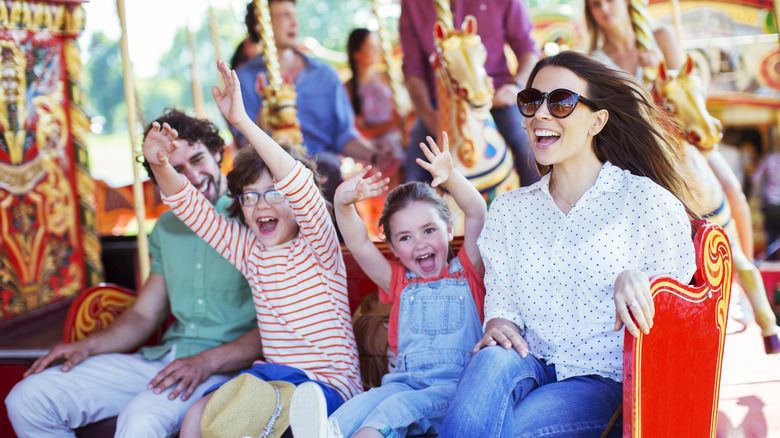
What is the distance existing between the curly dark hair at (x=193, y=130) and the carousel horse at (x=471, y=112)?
940 millimetres

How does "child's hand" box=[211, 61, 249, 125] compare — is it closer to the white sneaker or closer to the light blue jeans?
the white sneaker

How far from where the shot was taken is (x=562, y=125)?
5.72 ft

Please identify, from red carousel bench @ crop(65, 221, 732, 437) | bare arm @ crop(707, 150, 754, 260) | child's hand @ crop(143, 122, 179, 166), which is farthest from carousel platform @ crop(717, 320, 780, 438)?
child's hand @ crop(143, 122, 179, 166)

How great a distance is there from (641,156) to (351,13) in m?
11.9

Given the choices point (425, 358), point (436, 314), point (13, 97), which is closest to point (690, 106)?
point (436, 314)

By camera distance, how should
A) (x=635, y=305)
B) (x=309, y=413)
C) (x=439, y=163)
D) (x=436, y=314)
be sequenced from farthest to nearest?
(x=436, y=314), (x=439, y=163), (x=309, y=413), (x=635, y=305)

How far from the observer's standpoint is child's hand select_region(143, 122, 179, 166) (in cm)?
210

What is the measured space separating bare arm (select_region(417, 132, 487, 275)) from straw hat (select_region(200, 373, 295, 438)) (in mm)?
631

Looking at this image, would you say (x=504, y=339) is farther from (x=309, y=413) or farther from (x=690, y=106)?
(x=690, y=106)

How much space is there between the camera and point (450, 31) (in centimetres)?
285

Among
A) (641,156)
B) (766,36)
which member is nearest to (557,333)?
(641,156)

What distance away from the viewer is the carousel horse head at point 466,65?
2.77 m

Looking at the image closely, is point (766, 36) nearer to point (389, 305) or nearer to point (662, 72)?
point (662, 72)

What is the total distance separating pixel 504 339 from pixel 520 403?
153mm
